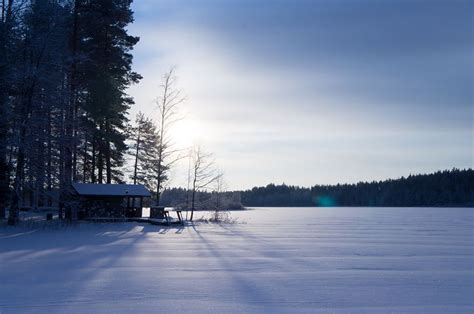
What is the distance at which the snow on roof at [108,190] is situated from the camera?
1183 inches

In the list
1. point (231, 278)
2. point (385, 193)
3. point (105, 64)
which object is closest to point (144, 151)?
point (105, 64)

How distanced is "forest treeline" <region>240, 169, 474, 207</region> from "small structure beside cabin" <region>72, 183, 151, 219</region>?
324ft

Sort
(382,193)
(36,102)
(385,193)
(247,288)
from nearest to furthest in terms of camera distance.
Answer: (247,288) < (36,102) < (385,193) < (382,193)

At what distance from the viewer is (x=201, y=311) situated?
24.4 feet

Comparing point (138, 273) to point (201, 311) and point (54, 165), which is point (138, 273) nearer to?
point (201, 311)

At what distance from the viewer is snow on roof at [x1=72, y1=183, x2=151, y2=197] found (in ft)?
98.6

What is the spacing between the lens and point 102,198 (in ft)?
101

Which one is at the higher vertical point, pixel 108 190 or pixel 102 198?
pixel 108 190

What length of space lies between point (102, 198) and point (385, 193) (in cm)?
11297

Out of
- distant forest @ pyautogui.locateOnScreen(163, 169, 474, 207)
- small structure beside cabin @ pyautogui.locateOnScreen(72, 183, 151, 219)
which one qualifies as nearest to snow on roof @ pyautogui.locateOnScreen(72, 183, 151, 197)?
small structure beside cabin @ pyautogui.locateOnScreen(72, 183, 151, 219)

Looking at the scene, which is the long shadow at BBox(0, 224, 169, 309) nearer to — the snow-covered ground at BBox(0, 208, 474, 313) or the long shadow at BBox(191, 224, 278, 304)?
the snow-covered ground at BBox(0, 208, 474, 313)

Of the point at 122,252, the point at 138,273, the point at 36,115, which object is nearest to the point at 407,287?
the point at 138,273

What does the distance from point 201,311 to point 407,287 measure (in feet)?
15.2

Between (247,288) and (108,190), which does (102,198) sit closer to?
(108,190)
